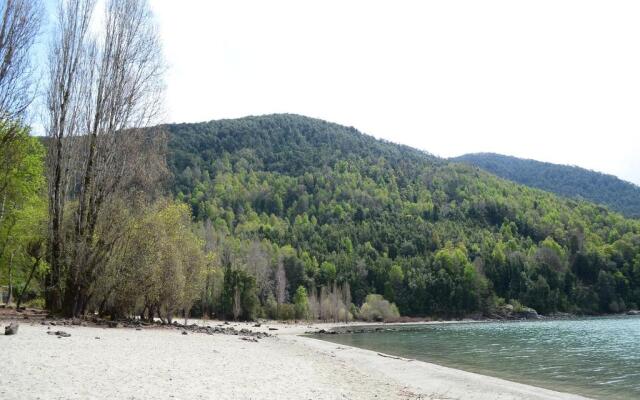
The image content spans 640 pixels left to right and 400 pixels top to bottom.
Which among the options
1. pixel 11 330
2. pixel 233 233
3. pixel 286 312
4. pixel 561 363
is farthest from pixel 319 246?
pixel 11 330

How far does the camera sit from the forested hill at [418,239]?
12812cm

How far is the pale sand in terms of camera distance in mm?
10453

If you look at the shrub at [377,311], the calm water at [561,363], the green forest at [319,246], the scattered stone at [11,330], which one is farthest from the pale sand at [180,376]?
the shrub at [377,311]

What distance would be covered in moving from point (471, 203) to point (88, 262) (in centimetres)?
17130

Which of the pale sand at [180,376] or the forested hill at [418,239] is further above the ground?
the forested hill at [418,239]

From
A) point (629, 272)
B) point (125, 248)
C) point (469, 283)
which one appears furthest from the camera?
point (629, 272)

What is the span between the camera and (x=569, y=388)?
68.2 ft

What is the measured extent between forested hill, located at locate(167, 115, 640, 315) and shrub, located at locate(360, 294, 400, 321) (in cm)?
1214

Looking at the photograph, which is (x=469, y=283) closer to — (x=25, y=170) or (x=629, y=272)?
(x=629, y=272)

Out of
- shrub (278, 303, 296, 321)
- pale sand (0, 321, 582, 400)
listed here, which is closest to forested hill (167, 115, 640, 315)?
shrub (278, 303, 296, 321)

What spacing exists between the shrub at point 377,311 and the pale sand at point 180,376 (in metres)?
90.9

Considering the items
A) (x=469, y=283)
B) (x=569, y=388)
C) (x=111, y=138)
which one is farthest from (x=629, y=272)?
(x=111, y=138)

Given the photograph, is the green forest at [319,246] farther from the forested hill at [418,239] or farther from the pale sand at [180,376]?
the pale sand at [180,376]

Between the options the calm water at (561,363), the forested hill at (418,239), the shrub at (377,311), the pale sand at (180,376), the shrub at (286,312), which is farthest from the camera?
the forested hill at (418,239)
